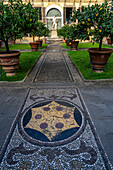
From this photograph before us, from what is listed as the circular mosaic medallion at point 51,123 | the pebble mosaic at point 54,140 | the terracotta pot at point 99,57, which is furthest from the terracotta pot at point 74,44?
the circular mosaic medallion at point 51,123

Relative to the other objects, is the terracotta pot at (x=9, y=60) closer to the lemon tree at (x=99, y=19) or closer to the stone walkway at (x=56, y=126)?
the stone walkway at (x=56, y=126)

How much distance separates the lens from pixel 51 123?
2.91 m

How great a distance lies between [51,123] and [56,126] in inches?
6.0

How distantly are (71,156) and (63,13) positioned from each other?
1366 inches

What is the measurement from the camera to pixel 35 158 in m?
2.10

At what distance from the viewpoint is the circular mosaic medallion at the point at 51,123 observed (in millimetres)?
2498

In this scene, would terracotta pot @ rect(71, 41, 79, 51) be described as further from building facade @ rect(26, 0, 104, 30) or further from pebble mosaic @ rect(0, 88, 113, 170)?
building facade @ rect(26, 0, 104, 30)

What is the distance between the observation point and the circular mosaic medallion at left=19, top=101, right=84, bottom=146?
2498 millimetres

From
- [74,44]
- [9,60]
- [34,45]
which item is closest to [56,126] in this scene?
[9,60]

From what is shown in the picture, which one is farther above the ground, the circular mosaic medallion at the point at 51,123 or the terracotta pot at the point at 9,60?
the terracotta pot at the point at 9,60

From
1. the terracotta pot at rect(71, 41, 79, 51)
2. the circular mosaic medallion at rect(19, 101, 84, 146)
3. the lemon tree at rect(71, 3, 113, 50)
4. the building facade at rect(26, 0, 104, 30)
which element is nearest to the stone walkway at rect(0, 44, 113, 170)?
the circular mosaic medallion at rect(19, 101, 84, 146)

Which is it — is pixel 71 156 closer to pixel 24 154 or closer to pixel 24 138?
pixel 24 154

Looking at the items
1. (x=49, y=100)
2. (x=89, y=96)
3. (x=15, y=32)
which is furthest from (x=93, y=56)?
(x=15, y=32)

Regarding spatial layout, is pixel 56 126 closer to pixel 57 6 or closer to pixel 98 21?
pixel 98 21
